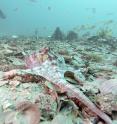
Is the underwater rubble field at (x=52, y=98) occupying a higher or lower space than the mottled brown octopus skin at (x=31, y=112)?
lower

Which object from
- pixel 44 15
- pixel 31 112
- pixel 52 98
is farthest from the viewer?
pixel 44 15

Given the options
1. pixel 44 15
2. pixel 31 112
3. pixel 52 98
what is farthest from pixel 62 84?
pixel 44 15

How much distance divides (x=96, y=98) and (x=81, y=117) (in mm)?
356

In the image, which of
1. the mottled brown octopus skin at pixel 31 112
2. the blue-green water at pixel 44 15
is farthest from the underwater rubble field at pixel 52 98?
the blue-green water at pixel 44 15

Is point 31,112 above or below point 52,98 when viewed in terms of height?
above

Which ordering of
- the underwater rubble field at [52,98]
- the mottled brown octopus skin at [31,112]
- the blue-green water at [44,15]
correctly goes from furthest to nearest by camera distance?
the blue-green water at [44,15]
the underwater rubble field at [52,98]
the mottled brown octopus skin at [31,112]

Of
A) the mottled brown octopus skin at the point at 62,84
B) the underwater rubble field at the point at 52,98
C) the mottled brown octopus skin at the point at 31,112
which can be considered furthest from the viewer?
the mottled brown octopus skin at the point at 62,84

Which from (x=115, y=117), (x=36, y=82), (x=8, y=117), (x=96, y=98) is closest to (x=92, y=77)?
(x=36, y=82)

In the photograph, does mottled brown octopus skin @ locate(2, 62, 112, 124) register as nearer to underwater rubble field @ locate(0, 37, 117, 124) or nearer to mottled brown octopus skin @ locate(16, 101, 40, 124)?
underwater rubble field @ locate(0, 37, 117, 124)

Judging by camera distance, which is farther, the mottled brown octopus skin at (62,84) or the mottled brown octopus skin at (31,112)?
the mottled brown octopus skin at (62,84)

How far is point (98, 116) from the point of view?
2973 millimetres

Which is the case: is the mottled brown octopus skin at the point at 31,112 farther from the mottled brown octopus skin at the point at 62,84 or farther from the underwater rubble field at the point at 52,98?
the mottled brown octopus skin at the point at 62,84

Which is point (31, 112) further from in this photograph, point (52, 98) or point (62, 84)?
point (62, 84)

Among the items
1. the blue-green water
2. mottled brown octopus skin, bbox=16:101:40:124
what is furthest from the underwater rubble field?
the blue-green water
